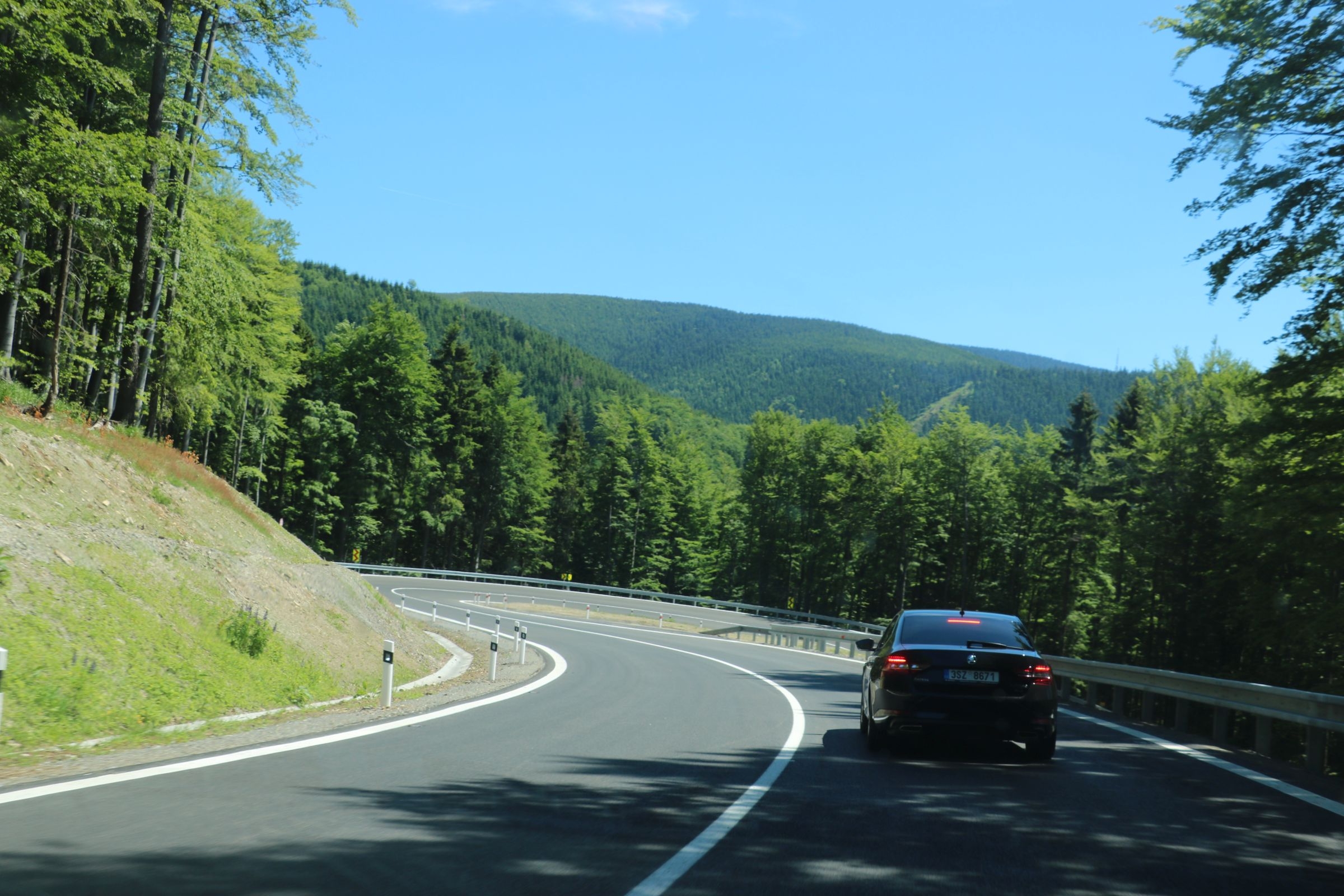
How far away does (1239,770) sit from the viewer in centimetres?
1080

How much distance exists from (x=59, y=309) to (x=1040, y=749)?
23.5m

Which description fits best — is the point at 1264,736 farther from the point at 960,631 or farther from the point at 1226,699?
the point at 960,631

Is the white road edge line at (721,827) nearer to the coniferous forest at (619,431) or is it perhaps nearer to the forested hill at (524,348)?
the coniferous forest at (619,431)

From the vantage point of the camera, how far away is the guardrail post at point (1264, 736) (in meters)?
12.4

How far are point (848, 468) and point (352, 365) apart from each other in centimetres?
3747

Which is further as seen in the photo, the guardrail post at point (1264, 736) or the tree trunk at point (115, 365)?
the tree trunk at point (115, 365)

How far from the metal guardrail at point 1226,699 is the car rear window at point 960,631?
2.98 metres

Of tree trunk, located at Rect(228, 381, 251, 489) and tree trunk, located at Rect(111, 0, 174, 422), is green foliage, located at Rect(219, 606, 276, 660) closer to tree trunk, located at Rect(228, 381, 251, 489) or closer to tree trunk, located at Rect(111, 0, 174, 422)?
tree trunk, located at Rect(111, 0, 174, 422)

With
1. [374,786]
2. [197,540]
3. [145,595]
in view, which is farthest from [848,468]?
[374,786]

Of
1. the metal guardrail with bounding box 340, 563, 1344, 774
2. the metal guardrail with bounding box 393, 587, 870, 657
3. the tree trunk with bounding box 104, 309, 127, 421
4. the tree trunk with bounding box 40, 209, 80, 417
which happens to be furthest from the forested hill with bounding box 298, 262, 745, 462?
the metal guardrail with bounding box 340, 563, 1344, 774

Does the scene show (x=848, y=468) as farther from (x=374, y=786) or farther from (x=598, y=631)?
(x=374, y=786)

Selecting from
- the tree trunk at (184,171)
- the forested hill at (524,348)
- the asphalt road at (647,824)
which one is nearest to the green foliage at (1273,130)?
the asphalt road at (647,824)

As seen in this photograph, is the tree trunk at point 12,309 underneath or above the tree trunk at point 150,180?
underneath

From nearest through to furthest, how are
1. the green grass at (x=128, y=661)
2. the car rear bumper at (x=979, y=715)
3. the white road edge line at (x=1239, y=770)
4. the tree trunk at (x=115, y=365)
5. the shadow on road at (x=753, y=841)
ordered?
the shadow on road at (x=753, y=841) → the white road edge line at (x=1239, y=770) → the green grass at (x=128, y=661) → the car rear bumper at (x=979, y=715) → the tree trunk at (x=115, y=365)
